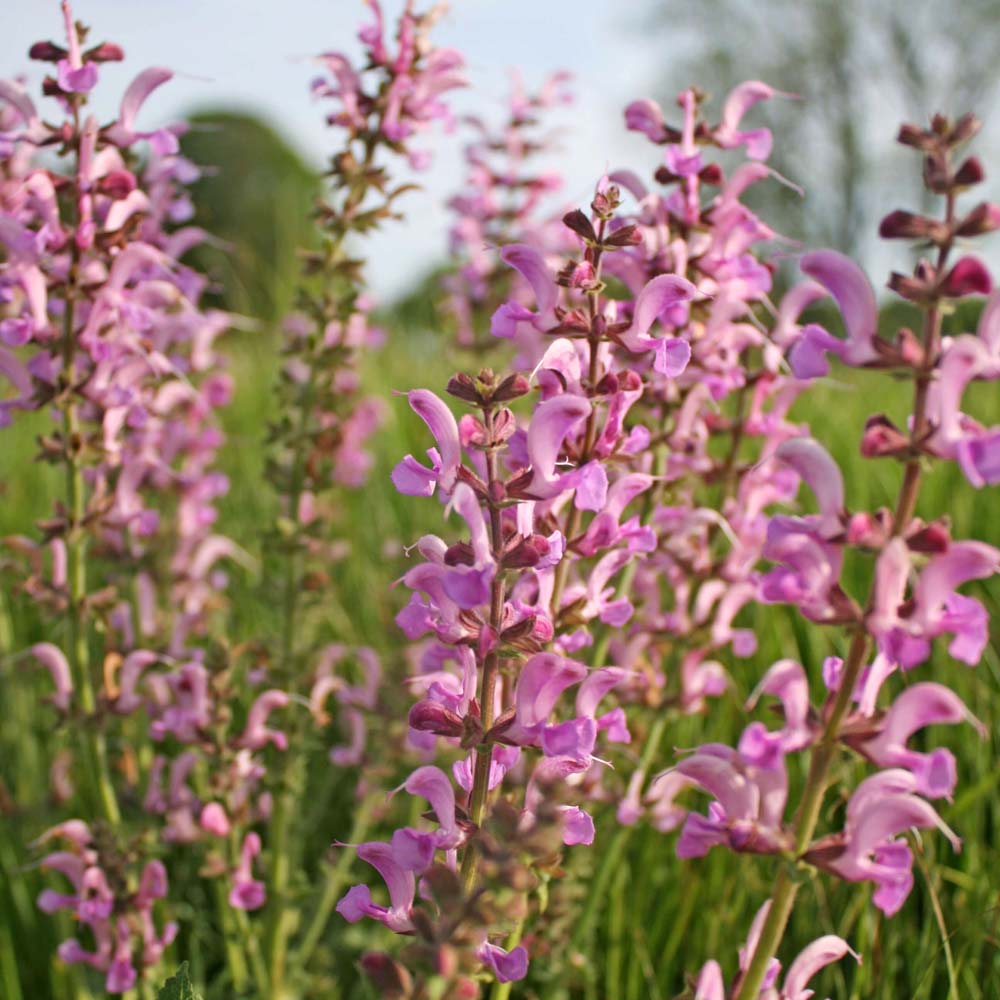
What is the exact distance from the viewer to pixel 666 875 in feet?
8.70

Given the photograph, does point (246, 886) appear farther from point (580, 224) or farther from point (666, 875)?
point (580, 224)

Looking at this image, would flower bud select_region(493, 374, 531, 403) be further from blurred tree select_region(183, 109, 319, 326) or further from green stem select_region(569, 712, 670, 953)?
blurred tree select_region(183, 109, 319, 326)

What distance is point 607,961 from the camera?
2418mm

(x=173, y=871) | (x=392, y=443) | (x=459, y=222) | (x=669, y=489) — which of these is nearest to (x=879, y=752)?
(x=669, y=489)

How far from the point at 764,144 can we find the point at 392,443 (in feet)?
11.5

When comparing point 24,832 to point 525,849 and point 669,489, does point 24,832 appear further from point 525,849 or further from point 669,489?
point 525,849

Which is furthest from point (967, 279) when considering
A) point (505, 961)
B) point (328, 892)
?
point (328, 892)

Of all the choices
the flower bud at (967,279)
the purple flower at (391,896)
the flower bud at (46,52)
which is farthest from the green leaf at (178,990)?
the flower bud at (46,52)

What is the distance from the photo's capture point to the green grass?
2.18 metres

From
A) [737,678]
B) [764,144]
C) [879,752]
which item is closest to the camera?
[879,752]

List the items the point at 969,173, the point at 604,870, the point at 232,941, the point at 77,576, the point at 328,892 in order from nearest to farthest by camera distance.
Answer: the point at 969,173, the point at 77,576, the point at 604,870, the point at 232,941, the point at 328,892

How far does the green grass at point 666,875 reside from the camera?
2182mm

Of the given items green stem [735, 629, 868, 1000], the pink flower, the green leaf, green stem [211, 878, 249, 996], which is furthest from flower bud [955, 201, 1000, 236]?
green stem [211, 878, 249, 996]

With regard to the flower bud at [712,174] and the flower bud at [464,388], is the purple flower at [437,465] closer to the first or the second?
the flower bud at [464,388]
